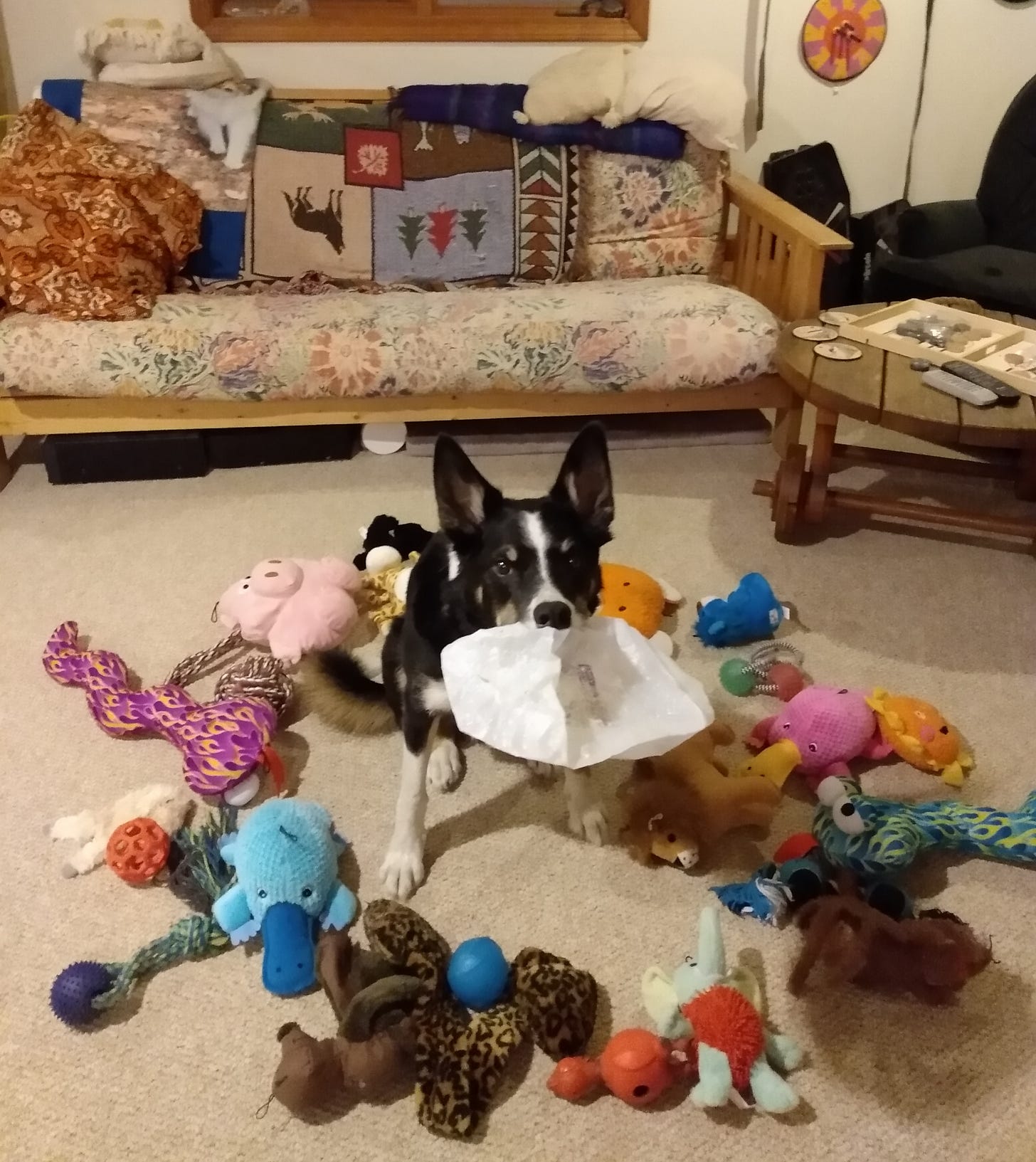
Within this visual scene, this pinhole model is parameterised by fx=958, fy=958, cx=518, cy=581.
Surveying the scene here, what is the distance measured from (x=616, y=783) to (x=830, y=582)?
89 centimetres

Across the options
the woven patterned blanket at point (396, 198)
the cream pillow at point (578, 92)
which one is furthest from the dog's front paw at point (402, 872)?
the cream pillow at point (578, 92)

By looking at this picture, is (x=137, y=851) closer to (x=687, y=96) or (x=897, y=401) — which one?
(x=897, y=401)

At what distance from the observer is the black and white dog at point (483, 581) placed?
1299 millimetres

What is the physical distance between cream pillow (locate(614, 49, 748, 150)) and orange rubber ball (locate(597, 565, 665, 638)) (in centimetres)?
163

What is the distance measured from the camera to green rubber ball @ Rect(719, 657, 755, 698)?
1900 mm

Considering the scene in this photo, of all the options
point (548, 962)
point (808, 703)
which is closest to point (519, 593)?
point (548, 962)

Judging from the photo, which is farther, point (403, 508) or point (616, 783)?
point (403, 508)

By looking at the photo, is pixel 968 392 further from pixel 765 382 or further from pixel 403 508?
pixel 403 508

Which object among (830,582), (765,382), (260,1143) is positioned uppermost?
(765,382)

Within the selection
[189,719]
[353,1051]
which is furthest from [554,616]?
[189,719]

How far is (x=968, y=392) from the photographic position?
2.00 meters

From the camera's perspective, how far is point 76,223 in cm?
260

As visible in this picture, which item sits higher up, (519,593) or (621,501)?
(519,593)

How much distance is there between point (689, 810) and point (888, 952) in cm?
34
